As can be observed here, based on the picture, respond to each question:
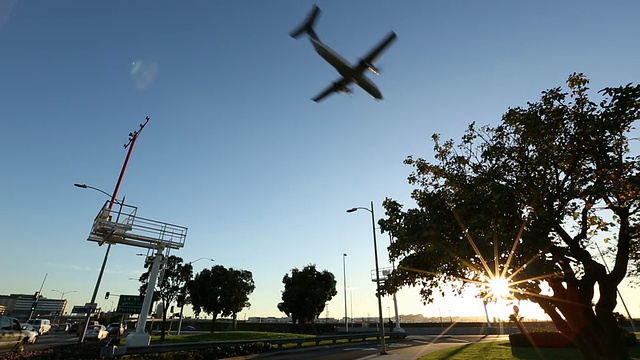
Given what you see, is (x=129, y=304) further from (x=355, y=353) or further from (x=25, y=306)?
(x=25, y=306)

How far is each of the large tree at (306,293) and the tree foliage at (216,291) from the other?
7658 millimetres

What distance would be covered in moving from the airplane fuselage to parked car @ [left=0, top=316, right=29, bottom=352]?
80.1 feet

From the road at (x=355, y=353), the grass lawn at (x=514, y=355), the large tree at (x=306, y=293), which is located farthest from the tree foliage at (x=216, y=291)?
the grass lawn at (x=514, y=355)

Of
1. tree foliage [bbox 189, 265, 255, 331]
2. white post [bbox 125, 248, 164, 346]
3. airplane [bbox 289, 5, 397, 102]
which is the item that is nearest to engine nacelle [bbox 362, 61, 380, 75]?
airplane [bbox 289, 5, 397, 102]

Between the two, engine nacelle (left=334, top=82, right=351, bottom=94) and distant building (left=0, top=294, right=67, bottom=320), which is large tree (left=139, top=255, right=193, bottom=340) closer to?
engine nacelle (left=334, top=82, right=351, bottom=94)

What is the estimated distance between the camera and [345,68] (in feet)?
41.4

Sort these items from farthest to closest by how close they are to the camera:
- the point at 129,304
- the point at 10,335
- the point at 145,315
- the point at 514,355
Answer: the point at 129,304 → the point at 145,315 → the point at 10,335 → the point at 514,355

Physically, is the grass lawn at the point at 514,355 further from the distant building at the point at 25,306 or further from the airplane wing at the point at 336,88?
the distant building at the point at 25,306

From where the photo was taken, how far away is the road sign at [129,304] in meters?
23.3

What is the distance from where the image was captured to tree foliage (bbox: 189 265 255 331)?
45.9 m

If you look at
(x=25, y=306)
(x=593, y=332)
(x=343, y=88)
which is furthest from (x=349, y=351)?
(x=25, y=306)

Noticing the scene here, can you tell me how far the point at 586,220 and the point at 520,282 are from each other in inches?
197

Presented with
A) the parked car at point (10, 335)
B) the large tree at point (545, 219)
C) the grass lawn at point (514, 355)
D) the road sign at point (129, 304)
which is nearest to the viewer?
the large tree at point (545, 219)

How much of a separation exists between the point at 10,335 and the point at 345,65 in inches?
999
